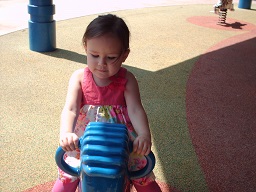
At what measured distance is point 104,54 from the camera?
1515 millimetres

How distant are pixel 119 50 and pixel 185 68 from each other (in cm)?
323

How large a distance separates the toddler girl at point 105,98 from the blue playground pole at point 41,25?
3229mm

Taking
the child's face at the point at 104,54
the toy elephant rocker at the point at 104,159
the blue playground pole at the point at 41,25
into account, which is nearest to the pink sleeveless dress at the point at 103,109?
the child's face at the point at 104,54

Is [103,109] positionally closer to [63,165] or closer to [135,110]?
[135,110]

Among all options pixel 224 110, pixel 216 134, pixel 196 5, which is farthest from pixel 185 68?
pixel 196 5

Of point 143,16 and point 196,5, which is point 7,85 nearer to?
point 143,16

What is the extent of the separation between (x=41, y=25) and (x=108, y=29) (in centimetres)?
349

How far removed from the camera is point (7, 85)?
369 cm

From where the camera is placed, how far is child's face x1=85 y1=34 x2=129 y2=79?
1.50m

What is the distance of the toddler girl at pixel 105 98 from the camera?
1.54m

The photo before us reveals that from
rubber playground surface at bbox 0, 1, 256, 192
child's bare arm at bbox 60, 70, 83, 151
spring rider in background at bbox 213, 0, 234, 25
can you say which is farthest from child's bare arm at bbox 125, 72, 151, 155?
spring rider in background at bbox 213, 0, 234, 25

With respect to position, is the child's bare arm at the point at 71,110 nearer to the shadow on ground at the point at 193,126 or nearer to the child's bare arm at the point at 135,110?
the child's bare arm at the point at 135,110

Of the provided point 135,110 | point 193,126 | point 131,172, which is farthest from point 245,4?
point 131,172

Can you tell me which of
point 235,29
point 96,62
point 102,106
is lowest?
point 235,29
